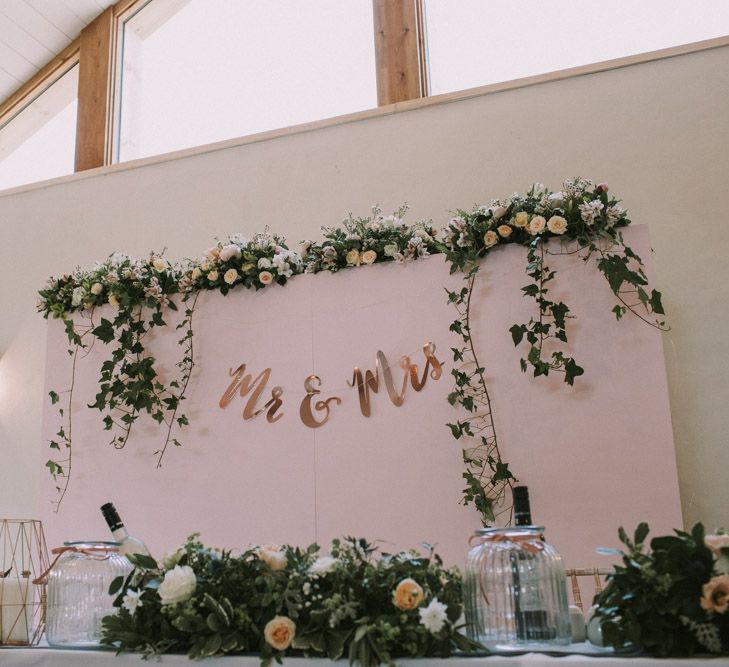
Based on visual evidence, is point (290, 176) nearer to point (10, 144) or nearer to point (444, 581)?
point (10, 144)

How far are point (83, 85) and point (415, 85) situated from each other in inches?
92.0

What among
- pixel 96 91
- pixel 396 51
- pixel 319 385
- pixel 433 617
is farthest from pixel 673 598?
pixel 96 91

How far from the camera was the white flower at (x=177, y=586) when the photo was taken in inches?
62.5

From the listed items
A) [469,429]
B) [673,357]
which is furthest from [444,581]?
[673,357]

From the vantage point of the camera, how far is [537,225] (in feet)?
10.6

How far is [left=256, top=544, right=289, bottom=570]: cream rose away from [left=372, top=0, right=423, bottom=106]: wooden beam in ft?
11.7

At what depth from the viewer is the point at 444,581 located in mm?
1602

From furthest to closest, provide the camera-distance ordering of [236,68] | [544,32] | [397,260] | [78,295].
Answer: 1. [236,68]
2. [544,32]
3. [78,295]
4. [397,260]

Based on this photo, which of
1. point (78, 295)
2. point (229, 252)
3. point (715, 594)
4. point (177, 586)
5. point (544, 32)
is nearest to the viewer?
point (715, 594)

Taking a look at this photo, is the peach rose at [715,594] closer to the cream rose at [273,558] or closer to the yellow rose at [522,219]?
the cream rose at [273,558]

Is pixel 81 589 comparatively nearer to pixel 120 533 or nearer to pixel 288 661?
pixel 120 533

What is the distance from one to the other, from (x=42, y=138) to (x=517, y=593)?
17.0 feet

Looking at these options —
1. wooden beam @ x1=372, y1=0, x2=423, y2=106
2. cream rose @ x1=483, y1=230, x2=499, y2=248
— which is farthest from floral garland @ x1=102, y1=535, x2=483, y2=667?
wooden beam @ x1=372, y1=0, x2=423, y2=106

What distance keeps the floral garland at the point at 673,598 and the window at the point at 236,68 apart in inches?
152
